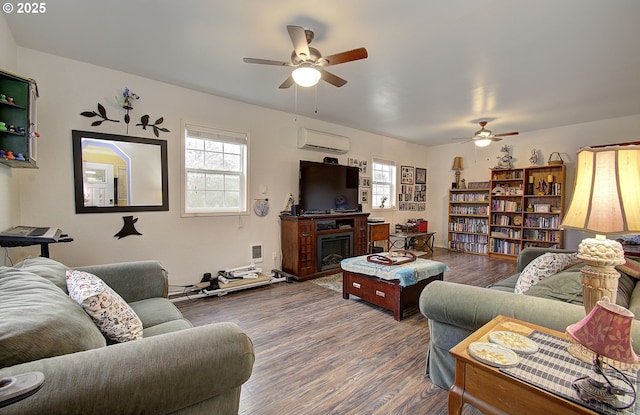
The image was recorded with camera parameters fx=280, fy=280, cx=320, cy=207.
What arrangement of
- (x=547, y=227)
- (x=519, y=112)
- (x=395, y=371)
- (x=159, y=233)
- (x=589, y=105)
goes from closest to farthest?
(x=395, y=371) → (x=159, y=233) → (x=589, y=105) → (x=519, y=112) → (x=547, y=227)

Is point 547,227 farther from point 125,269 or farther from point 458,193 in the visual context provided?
point 125,269

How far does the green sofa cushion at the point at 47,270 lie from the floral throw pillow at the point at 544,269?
9.36 feet

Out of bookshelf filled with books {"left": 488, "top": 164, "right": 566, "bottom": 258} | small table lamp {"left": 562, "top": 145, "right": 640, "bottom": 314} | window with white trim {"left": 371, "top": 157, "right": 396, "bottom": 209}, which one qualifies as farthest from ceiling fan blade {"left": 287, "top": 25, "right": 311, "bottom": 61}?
bookshelf filled with books {"left": 488, "top": 164, "right": 566, "bottom": 258}

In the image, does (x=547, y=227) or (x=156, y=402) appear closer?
(x=156, y=402)

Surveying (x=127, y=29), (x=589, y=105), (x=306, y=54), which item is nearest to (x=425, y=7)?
(x=306, y=54)

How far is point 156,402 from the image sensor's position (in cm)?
90

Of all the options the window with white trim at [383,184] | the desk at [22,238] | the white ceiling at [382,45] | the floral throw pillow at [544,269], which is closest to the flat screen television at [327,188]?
the window with white trim at [383,184]

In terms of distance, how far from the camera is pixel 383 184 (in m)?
6.47

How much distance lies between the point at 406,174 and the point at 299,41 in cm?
536

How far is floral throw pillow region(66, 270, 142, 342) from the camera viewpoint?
1339 mm

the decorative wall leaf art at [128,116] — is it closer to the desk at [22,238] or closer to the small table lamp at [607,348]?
the desk at [22,238]

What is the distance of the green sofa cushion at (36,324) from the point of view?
798 millimetres

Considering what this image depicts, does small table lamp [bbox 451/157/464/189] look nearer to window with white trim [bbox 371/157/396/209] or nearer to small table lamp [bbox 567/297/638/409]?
window with white trim [bbox 371/157/396/209]

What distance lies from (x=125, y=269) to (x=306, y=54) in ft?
7.20
